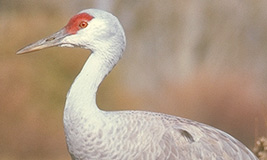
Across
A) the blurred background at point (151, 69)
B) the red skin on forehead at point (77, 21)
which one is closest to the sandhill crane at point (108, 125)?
the red skin on forehead at point (77, 21)

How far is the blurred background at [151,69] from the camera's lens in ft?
44.9

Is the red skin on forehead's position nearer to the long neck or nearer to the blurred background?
the long neck

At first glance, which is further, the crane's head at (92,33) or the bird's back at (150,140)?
the crane's head at (92,33)

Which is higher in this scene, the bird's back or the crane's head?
the crane's head

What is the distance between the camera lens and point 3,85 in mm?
13891

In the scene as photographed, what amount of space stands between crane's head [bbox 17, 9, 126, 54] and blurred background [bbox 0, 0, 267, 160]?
589cm

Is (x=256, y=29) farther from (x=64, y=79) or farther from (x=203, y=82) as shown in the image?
(x=64, y=79)

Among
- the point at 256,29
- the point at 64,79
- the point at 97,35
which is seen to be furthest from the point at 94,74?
the point at 256,29

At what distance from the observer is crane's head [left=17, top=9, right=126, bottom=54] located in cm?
657

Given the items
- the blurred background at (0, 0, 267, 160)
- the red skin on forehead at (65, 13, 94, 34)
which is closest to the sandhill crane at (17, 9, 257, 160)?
the red skin on forehead at (65, 13, 94, 34)

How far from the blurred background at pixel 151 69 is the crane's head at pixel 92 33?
232 inches

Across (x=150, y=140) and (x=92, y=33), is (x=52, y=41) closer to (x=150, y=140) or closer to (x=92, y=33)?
(x=92, y=33)

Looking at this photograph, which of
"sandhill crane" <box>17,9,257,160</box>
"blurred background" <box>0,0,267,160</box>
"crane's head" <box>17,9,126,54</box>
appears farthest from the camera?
"blurred background" <box>0,0,267,160</box>

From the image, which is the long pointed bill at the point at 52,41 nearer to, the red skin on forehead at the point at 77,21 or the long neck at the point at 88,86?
the red skin on forehead at the point at 77,21
